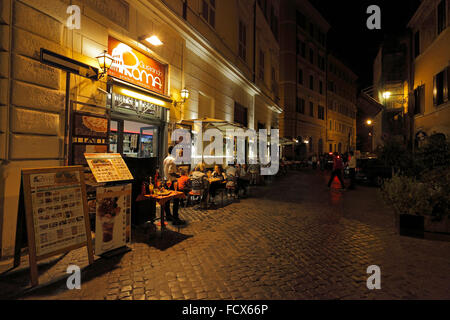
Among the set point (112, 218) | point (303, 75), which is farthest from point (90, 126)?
point (303, 75)

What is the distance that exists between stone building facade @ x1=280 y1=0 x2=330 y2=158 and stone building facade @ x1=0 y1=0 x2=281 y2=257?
17560 millimetres

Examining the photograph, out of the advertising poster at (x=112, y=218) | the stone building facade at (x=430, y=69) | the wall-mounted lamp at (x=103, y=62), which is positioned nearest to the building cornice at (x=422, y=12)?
the stone building facade at (x=430, y=69)

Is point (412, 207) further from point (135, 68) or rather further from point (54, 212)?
point (135, 68)

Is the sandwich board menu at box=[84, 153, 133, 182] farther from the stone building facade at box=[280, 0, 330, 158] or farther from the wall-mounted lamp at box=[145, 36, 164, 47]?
the stone building facade at box=[280, 0, 330, 158]

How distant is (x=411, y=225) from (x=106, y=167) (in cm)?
634

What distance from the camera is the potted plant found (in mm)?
5090

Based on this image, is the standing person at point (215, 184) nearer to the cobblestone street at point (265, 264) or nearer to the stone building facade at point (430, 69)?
the cobblestone street at point (265, 264)

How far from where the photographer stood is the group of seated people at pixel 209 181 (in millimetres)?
6707

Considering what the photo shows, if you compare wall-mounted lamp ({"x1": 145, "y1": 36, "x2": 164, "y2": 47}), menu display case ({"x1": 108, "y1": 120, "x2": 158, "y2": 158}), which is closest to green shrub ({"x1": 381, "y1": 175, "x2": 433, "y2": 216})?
menu display case ({"x1": 108, "y1": 120, "x2": 158, "y2": 158})

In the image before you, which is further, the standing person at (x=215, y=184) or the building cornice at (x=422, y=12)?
the building cornice at (x=422, y=12)

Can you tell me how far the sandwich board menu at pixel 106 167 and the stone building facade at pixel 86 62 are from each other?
1359 mm

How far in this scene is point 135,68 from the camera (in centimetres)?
732
